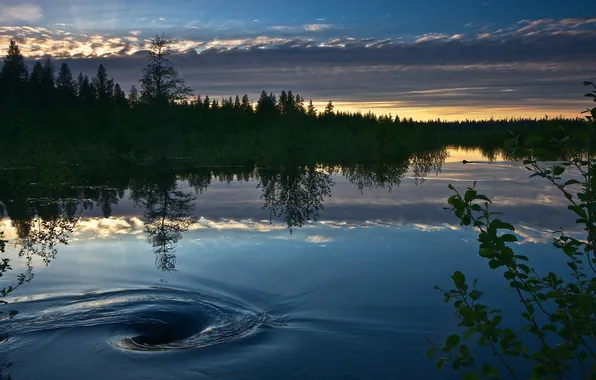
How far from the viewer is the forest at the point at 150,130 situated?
34719 mm

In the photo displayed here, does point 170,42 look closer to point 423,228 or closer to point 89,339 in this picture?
point 423,228

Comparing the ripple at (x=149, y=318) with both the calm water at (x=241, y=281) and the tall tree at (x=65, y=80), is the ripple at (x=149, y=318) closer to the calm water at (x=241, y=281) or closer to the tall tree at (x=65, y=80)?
the calm water at (x=241, y=281)

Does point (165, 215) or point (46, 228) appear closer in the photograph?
point (46, 228)

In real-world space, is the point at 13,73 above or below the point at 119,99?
above

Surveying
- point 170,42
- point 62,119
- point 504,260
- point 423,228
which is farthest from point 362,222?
point 62,119

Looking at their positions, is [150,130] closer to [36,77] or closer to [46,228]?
[46,228]

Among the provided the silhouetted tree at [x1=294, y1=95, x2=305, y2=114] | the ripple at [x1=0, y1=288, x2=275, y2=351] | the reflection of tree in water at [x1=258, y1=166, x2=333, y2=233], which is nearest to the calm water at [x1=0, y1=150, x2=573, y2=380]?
the ripple at [x1=0, y1=288, x2=275, y2=351]

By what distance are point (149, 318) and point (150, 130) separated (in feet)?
96.7

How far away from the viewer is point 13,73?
59438mm

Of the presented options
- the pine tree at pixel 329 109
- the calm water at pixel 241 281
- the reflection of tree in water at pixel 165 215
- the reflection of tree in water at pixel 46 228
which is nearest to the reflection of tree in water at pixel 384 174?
the calm water at pixel 241 281

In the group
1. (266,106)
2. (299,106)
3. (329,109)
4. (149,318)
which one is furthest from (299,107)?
(149,318)

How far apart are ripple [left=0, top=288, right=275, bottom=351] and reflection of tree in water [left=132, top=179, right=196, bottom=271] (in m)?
1.82

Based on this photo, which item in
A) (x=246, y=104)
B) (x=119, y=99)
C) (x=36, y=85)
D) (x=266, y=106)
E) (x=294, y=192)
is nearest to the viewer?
(x=294, y=192)

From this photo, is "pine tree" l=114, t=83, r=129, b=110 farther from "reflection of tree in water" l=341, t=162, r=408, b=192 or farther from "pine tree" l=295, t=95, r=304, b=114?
"reflection of tree in water" l=341, t=162, r=408, b=192
